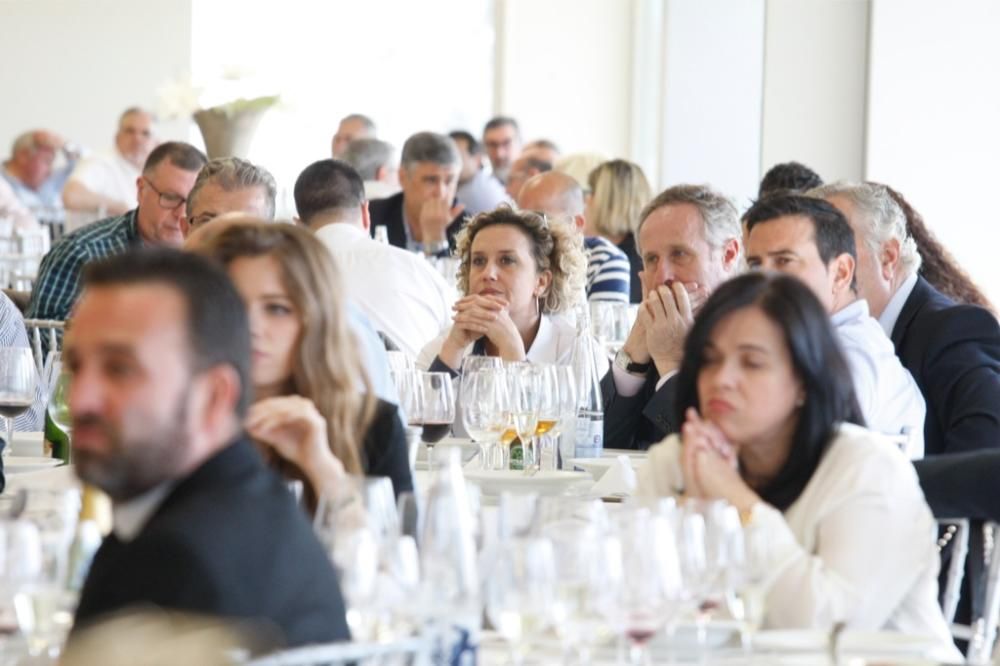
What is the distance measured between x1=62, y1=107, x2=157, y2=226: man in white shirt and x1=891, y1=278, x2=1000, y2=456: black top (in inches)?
338

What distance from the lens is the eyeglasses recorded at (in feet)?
21.5

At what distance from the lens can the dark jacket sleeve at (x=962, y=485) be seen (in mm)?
2846

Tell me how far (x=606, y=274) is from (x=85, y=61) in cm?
807

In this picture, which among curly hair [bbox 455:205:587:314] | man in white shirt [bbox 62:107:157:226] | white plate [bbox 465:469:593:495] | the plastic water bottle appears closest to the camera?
white plate [bbox 465:469:593:495]

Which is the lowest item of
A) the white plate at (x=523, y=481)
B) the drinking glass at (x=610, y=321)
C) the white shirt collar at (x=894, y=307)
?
the white plate at (x=523, y=481)

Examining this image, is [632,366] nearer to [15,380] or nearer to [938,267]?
[938,267]

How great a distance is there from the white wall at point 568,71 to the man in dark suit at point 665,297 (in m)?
9.06

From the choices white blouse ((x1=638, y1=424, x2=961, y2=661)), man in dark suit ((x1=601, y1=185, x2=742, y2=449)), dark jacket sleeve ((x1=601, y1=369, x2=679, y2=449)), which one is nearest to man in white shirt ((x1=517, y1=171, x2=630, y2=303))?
man in dark suit ((x1=601, y1=185, x2=742, y2=449))

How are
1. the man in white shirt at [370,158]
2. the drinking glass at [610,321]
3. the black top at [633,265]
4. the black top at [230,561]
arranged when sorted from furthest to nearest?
1. the man in white shirt at [370,158]
2. the black top at [633,265]
3. the drinking glass at [610,321]
4. the black top at [230,561]

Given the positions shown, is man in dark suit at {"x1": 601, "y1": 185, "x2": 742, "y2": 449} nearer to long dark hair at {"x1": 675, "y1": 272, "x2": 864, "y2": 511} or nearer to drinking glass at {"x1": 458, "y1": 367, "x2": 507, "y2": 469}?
drinking glass at {"x1": 458, "y1": 367, "x2": 507, "y2": 469}

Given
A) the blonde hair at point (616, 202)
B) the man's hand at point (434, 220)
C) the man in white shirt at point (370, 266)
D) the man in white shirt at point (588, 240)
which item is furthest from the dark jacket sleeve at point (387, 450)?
the blonde hair at point (616, 202)

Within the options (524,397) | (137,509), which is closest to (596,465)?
(524,397)

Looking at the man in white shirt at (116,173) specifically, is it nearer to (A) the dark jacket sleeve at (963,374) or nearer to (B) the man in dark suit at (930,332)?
(B) the man in dark suit at (930,332)

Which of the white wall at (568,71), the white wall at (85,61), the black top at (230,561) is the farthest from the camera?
the white wall at (85,61)
